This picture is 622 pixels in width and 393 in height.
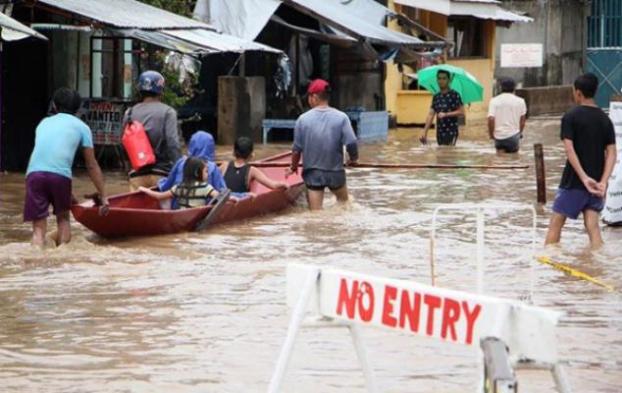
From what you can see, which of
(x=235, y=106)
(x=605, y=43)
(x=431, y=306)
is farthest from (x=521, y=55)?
(x=431, y=306)

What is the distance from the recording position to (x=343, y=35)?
27312mm

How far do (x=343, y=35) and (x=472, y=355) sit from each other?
18.6 metres

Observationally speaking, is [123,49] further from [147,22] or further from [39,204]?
[39,204]

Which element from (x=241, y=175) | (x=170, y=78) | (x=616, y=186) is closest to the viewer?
(x=616, y=186)

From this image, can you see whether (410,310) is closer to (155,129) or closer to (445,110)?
(155,129)

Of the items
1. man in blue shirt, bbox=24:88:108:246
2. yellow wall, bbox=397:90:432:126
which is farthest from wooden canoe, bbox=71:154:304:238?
yellow wall, bbox=397:90:432:126

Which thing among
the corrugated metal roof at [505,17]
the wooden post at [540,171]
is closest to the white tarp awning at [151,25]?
the wooden post at [540,171]

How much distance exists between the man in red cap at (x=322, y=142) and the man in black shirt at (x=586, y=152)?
3.34 m

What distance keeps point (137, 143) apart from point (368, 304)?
30.3 ft

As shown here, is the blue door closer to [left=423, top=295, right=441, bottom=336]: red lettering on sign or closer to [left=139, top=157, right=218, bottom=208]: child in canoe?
[left=139, top=157, right=218, bottom=208]: child in canoe

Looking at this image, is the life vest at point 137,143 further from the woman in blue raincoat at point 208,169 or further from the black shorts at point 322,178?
the black shorts at point 322,178

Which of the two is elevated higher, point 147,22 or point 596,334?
point 147,22

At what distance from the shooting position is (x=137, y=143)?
47.7ft

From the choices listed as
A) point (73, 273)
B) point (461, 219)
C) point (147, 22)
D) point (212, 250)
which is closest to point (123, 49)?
point (147, 22)
